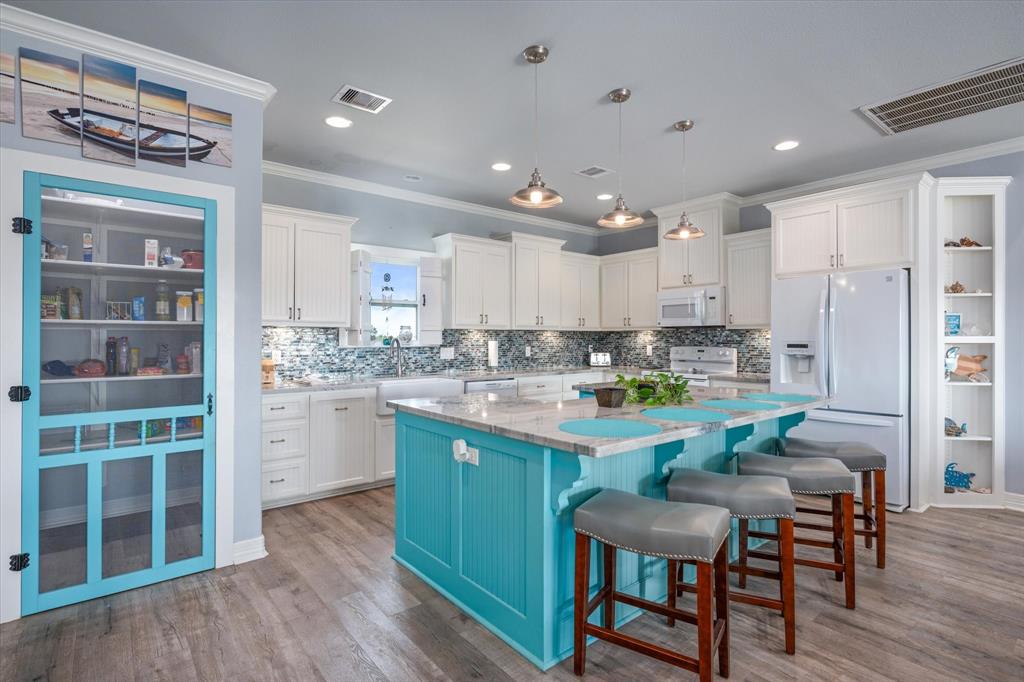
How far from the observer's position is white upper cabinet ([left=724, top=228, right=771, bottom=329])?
504cm

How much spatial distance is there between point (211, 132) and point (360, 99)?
89 centimetres

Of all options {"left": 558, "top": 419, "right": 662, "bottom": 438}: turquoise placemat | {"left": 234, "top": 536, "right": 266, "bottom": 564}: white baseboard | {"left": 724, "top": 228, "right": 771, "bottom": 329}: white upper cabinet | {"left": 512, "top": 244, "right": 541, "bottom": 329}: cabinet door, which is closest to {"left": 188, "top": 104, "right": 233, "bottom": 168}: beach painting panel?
{"left": 234, "top": 536, "right": 266, "bottom": 564}: white baseboard

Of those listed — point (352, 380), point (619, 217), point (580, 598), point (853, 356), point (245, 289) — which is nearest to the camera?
point (580, 598)

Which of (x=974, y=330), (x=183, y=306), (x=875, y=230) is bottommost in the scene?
(x=974, y=330)

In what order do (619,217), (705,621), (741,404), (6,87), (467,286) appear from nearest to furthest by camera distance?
1. (705,621)
2. (6,87)
3. (741,404)
4. (619,217)
5. (467,286)

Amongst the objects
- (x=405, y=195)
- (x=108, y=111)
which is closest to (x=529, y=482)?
(x=108, y=111)

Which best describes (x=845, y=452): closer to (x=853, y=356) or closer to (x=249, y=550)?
(x=853, y=356)

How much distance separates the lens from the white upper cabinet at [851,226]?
394 cm

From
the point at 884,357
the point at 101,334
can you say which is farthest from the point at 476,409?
the point at 884,357

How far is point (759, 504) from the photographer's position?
211 cm

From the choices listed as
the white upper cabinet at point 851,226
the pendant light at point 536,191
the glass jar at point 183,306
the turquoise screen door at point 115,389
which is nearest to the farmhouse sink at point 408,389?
the turquoise screen door at point 115,389

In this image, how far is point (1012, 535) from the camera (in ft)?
11.3

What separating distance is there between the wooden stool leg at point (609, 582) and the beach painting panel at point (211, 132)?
293cm

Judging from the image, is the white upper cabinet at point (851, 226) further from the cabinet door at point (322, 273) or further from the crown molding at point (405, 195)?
the cabinet door at point (322, 273)
